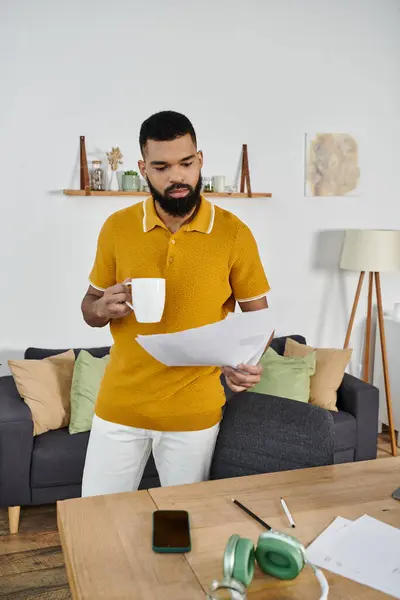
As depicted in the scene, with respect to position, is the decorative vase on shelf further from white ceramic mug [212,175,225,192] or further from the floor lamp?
the floor lamp

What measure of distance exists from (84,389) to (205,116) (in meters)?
1.70

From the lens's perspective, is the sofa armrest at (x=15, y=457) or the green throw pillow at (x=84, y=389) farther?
the green throw pillow at (x=84, y=389)

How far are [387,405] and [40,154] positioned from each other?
2432 millimetres

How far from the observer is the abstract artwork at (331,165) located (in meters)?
3.81

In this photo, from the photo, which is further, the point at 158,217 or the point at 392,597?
the point at 158,217

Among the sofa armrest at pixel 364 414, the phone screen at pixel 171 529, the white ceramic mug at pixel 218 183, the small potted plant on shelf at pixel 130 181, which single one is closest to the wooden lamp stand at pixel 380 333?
the sofa armrest at pixel 364 414

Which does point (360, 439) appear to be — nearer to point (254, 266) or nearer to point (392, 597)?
point (254, 266)

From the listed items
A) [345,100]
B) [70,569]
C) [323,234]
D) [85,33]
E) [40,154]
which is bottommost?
[70,569]

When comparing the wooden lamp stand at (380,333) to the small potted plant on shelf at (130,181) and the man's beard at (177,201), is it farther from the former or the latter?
the man's beard at (177,201)

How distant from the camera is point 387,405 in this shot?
12.1 ft

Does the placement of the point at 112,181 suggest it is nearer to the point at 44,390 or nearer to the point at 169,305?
the point at 44,390

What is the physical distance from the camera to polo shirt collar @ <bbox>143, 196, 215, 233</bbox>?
5.47ft

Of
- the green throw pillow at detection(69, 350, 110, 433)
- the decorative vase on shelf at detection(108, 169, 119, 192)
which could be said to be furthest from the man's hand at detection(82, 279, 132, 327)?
the decorative vase on shelf at detection(108, 169, 119, 192)

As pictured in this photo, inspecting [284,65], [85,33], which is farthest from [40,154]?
[284,65]
